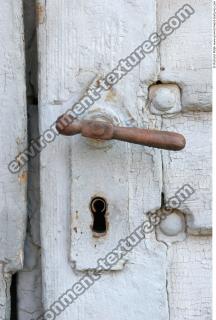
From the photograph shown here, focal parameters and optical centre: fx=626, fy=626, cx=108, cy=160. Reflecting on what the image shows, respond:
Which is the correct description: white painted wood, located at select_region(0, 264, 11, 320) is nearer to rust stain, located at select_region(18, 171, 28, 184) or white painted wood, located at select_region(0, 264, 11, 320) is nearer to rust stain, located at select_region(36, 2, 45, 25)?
rust stain, located at select_region(18, 171, 28, 184)

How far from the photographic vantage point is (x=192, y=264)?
3.01 feet

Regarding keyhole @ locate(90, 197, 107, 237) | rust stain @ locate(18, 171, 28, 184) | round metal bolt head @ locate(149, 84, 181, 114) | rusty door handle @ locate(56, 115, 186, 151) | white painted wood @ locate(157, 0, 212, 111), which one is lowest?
keyhole @ locate(90, 197, 107, 237)

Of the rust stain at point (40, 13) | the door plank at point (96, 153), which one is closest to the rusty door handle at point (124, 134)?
the door plank at point (96, 153)

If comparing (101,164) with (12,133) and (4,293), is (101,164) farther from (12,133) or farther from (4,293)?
(4,293)

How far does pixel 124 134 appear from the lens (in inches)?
32.6

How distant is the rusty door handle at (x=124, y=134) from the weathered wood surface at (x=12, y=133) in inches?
3.8

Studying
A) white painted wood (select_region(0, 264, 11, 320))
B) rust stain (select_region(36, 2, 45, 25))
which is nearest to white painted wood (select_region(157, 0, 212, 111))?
rust stain (select_region(36, 2, 45, 25))

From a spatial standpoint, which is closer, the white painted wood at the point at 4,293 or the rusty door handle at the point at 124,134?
the rusty door handle at the point at 124,134

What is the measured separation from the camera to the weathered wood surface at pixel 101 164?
873mm

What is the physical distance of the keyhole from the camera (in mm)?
890

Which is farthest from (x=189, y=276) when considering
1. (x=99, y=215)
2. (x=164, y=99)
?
(x=164, y=99)

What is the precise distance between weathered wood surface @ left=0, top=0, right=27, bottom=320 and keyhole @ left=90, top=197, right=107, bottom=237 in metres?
0.11

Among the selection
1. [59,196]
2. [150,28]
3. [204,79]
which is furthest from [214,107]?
[59,196]

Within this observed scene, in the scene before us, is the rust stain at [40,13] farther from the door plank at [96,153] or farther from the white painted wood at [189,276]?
the white painted wood at [189,276]
